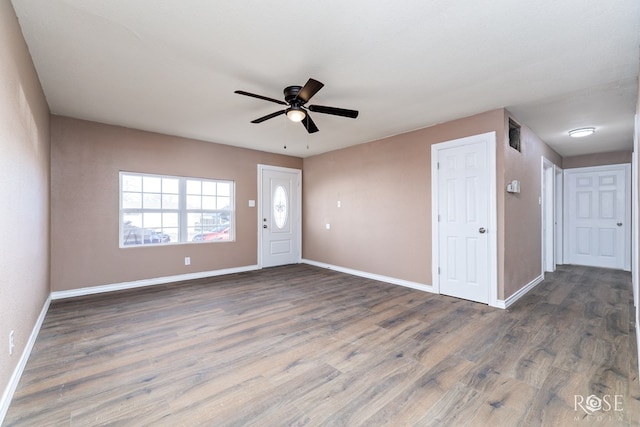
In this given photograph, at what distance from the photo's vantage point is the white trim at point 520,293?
3.46m

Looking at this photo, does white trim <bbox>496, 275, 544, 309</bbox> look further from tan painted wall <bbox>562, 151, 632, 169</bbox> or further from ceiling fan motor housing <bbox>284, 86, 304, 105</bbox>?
ceiling fan motor housing <bbox>284, 86, 304, 105</bbox>

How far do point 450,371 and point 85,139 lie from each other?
517cm

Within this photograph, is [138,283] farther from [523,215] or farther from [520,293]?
[523,215]

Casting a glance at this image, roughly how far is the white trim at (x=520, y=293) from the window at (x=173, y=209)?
14.6 ft

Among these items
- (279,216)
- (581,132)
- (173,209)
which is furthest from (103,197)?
(581,132)

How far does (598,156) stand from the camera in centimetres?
587

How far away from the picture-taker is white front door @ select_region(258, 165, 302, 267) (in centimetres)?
593

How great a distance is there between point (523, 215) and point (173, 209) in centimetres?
539

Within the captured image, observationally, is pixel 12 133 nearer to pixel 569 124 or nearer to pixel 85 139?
pixel 85 139

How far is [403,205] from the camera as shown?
4539 mm

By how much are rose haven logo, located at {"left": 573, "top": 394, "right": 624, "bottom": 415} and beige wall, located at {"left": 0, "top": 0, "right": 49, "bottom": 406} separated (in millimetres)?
3436

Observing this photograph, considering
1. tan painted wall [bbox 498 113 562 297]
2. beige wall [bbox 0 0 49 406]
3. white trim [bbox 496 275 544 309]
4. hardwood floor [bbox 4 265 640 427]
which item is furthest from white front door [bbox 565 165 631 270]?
beige wall [bbox 0 0 49 406]

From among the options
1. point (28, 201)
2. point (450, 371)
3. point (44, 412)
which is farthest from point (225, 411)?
point (28, 201)

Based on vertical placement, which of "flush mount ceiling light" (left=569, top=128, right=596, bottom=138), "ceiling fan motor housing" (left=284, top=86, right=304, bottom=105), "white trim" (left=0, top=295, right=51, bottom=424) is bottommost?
"white trim" (left=0, top=295, right=51, bottom=424)
